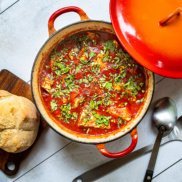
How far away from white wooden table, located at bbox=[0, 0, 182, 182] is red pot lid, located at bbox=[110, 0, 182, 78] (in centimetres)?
28

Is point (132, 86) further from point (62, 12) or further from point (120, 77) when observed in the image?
point (62, 12)

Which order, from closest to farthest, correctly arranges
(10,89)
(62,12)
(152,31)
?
(152,31) < (62,12) < (10,89)

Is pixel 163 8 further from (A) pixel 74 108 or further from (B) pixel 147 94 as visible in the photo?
(A) pixel 74 108

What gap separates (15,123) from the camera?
1.62m

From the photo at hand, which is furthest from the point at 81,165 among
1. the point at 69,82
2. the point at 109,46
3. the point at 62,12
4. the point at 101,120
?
the point at 62,12

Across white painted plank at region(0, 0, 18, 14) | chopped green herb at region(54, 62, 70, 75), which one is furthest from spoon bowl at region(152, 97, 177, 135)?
white painted plank at region(0, 0, 18, 14)

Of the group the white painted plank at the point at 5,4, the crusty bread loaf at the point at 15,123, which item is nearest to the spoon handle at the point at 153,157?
the crusty bread loaf at the point at 15,123

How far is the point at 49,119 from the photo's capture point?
1.61 metres

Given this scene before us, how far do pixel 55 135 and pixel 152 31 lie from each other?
56 centimetres

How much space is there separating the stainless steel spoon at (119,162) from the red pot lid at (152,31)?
36cm

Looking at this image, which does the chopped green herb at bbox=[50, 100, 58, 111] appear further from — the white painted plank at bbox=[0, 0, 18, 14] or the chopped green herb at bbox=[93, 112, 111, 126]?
the white painted plank at bbox=[0, 0, 18, 14]

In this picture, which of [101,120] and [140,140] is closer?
[101,120]

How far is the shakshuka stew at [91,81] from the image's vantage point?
1.63 m

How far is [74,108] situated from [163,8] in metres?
0.46
